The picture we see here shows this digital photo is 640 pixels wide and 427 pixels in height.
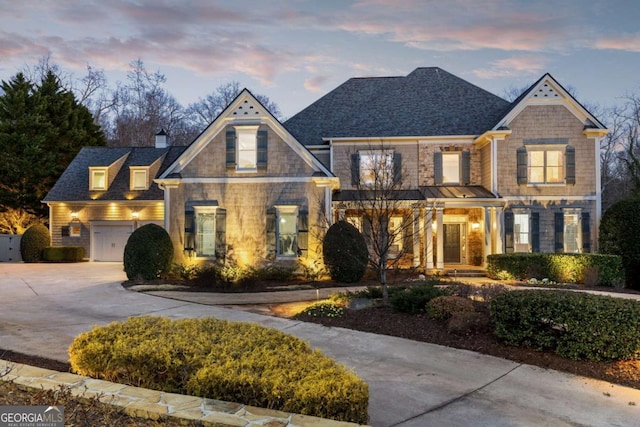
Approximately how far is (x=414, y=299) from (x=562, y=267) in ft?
30.8

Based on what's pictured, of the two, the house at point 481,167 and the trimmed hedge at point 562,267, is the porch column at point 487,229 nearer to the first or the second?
the house at point 481,167

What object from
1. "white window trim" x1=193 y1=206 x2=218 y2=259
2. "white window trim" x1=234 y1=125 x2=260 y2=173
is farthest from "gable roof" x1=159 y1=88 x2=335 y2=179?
"white window trim" x1=193 y1=206 x2=218 y2=259

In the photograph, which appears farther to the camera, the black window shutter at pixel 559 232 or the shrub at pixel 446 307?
the black window shutter at pixel 559 232

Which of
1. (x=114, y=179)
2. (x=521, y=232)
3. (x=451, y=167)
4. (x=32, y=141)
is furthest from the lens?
(x=32, y=141)

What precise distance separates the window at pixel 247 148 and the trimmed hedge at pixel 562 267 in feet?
32.8

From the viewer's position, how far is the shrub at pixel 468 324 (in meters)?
7.39

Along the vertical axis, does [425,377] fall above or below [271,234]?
below

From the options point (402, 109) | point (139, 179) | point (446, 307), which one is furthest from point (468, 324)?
point (139, 179)

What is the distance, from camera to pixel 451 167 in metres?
19.6

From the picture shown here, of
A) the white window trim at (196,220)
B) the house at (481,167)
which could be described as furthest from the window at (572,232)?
the white window trim at (196,220)

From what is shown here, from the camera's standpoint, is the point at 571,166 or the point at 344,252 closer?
the point at 344,252

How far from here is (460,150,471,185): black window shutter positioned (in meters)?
19.4

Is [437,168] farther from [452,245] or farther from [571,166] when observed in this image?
[571,166]

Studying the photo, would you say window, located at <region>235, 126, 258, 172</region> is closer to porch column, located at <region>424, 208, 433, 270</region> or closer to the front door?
porch column, located at <region>424, 208, 433, 270</region>
